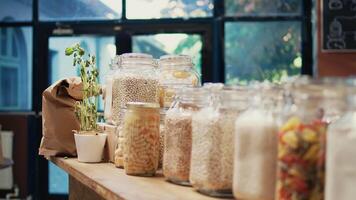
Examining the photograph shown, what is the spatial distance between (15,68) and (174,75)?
3413 millimetres

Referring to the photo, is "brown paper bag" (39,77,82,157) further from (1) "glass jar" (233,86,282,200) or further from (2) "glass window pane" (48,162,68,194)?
(2) "glass window pane" (48,162,68,194)

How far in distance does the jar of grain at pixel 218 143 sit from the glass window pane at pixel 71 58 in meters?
3.29

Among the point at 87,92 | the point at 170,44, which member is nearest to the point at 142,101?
the point at 87,92

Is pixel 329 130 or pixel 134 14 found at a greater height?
pixel 134 14

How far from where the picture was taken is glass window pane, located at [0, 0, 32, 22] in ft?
14.7

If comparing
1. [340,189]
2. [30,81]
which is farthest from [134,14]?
[340,189]

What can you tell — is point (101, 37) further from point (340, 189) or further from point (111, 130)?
point (340, 189)

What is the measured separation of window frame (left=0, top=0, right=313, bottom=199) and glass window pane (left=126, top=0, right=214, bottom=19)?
0.04m

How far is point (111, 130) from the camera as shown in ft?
5.38

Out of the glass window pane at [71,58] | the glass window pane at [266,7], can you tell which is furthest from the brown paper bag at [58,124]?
the glass window pane at [266,7]

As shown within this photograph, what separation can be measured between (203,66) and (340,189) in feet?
11.7

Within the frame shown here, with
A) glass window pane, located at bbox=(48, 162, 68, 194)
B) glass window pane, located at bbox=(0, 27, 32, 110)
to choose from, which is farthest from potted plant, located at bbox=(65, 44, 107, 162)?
glass window pane, located at bbox=(0, 27, 32, 110)

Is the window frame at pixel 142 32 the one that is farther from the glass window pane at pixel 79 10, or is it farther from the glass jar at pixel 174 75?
the glass jar at pixel 174 75

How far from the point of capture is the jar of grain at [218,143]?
100 cm
